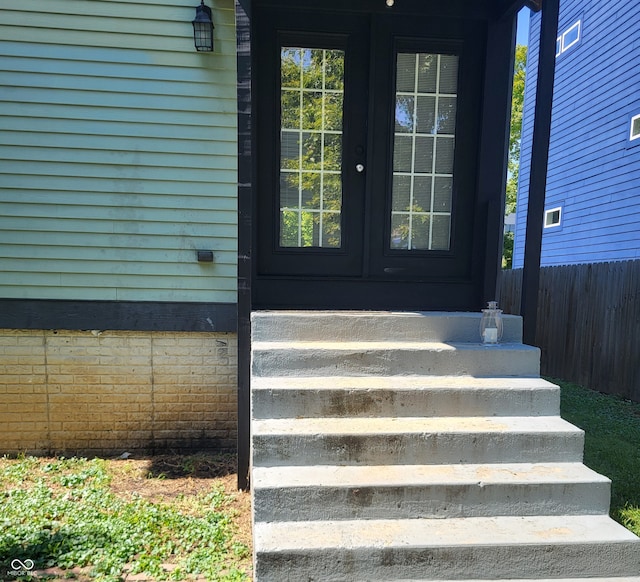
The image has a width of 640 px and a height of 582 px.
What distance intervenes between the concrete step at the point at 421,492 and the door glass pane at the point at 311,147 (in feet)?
5.97

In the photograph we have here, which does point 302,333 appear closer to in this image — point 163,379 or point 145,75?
point 163,379

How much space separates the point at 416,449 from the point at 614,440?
8.22 ft

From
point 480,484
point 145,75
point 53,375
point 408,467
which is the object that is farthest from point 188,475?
point 145,75

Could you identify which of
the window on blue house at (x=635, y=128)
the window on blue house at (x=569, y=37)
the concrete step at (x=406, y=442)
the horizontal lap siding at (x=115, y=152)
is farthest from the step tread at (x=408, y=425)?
the window on blue house at (x=569, y=37)

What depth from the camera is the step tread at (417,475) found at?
200 centimetres

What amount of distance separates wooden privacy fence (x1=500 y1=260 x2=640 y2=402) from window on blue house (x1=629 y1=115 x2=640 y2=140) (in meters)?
2.16

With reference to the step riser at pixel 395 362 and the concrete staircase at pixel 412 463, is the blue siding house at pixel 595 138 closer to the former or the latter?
the step riser at pixel 395 362

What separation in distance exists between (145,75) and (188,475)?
3020 mm

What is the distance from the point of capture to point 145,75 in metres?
3.15

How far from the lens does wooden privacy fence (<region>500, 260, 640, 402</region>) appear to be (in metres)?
4.74

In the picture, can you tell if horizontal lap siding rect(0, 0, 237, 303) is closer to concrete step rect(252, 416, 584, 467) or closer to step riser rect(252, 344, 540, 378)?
step riser rect(252, 344, 540, 378)

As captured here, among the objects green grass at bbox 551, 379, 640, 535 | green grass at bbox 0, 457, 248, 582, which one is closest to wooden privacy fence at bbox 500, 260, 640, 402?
green grass at bbox 551, 379, 640, 535

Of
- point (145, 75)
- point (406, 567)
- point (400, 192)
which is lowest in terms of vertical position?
point (406, 567)

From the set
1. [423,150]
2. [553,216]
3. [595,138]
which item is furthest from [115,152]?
[553,216]
